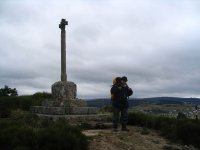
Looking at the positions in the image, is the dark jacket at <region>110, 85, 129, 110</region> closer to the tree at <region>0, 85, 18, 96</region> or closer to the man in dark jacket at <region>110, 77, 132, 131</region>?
the man in dark jacket at <region>110, 77, 132, 131</region>

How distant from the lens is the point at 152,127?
1441 cm

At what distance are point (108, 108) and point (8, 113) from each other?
6050 millimetres

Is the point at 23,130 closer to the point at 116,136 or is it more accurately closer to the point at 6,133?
the point at 6,133

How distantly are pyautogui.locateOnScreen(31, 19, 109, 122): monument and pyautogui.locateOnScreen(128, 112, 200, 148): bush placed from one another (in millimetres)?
1863

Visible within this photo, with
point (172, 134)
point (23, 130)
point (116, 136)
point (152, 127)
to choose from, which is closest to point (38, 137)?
point (23, 130)

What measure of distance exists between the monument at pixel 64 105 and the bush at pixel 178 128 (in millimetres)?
1863

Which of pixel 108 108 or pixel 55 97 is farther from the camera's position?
pixel 108 108

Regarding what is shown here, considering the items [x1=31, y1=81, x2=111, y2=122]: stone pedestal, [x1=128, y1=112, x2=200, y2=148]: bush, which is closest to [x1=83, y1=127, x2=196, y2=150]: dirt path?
[x1=128, y1=112, x2=200, y2=148]: bush

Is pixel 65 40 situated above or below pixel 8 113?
above

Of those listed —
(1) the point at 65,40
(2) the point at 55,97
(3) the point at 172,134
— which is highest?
(1) the point at 65,40

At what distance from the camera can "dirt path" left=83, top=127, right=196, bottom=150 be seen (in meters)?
10.8

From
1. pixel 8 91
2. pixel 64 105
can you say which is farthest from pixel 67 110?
pixel 8 91

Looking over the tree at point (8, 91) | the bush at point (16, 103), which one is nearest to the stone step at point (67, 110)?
the bush at point (16, 103)

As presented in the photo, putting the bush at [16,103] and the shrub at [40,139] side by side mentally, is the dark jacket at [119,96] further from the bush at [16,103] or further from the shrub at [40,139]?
the bush at [16,103]
